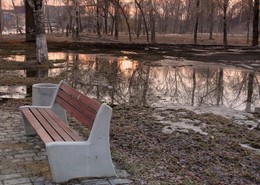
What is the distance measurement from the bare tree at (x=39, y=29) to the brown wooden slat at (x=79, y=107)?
10.8m

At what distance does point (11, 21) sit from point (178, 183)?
116 metres

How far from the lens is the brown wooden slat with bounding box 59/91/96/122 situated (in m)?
4.57

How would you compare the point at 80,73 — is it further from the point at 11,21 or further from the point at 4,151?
the point at 11,21

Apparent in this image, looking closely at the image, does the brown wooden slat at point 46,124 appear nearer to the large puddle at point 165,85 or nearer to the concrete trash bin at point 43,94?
the concrete trash bin at point 43,94

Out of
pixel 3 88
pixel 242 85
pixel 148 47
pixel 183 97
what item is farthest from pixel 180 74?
pixel 148 47

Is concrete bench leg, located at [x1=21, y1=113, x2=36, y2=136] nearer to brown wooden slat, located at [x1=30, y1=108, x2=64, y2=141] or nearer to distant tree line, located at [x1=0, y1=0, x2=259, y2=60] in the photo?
brown wooden slat, located at [x1=30, y1=108, x2=64, y2=141]

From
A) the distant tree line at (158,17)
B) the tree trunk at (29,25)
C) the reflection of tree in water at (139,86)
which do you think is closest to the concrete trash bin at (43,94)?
the reflection of tree in water at (139,86)

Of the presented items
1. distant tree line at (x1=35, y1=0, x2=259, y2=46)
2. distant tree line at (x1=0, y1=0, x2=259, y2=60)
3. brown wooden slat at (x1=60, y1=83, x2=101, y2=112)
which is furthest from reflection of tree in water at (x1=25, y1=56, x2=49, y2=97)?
distant tree line at (x1=35, y1=0, x2=259, y2=46)

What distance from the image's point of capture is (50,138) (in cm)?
456

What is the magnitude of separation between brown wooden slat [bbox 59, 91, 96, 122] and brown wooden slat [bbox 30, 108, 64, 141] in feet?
1.38

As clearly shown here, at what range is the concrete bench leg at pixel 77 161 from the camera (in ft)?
13.7

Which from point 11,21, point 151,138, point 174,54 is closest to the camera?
point 151,138

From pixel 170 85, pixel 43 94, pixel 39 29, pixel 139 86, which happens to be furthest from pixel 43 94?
pixel 39 29

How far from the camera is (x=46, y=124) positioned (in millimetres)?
5227
